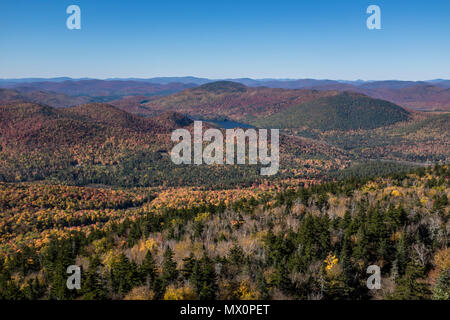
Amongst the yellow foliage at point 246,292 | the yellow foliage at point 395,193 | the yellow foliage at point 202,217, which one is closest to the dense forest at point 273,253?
the yellow foliage at point 246,292

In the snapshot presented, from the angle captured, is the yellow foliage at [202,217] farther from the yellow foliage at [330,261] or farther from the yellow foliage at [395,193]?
the yellow foliage at [395,193]

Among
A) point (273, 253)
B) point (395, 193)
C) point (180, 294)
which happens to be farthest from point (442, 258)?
point (180, 294)

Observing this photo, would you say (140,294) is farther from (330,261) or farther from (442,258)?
(442,258)

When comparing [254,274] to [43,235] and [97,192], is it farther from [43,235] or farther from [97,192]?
[97,192]

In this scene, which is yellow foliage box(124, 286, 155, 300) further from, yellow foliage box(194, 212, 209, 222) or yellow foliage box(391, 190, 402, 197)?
yellow foliage box(391, 190, 402, 197)

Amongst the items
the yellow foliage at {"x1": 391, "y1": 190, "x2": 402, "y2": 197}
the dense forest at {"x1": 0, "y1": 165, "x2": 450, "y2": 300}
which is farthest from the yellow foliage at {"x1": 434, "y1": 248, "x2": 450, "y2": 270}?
the yellow foliage at {"x1": 391, "y1": 190, "x2": 402, "y2": 197}

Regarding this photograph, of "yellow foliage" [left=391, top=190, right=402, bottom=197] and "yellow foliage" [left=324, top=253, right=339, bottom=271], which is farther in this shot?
"yellow foliage" [left=391, top=190, right=402, bottom=197]

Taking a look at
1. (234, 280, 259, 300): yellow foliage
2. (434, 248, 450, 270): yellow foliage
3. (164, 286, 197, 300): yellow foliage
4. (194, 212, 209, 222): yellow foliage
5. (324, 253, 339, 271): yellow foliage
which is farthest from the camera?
(194, 212, 209, 222): yellow foliage

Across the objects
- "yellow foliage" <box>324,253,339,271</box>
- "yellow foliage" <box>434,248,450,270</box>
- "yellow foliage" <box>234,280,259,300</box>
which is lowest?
"yellow foliage" <box>234,280,259,300</box>
